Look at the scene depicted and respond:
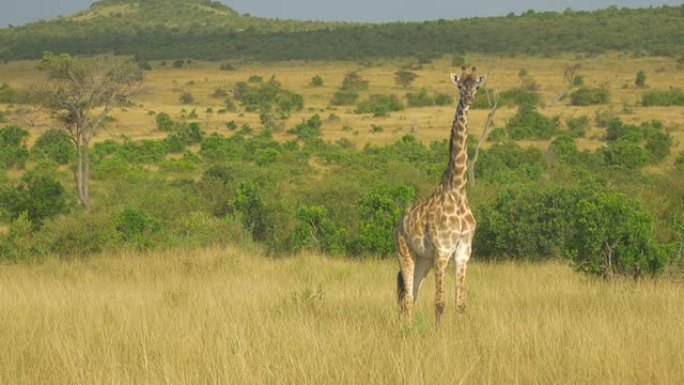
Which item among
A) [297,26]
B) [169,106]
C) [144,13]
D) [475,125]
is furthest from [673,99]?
[144,13]

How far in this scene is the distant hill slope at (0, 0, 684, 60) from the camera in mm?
85625

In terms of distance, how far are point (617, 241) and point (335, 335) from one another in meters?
5.28

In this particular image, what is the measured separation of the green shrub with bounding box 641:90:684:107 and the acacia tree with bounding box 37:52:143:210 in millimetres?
36497

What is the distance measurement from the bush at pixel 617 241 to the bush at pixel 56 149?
2568 cm

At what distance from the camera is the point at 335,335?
213 inches

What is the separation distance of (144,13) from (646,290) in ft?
459

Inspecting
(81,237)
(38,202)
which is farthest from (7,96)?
(81,237)

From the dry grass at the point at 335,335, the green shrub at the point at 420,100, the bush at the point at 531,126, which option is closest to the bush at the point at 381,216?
the dry grass at the point at 335,335

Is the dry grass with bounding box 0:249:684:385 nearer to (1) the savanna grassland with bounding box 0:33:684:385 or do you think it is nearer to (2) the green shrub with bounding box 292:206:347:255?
(1) the savanna grassland with bounding box 0:33:684:385

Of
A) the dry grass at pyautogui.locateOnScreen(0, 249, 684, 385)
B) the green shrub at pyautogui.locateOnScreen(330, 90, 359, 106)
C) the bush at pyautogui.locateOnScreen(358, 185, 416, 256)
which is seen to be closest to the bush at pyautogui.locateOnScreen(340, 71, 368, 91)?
the green shrub at pyautogui.locateOnScreen(330, 90, 359, 106)

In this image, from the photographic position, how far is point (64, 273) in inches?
435

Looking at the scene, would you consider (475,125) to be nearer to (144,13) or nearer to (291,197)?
(291,197)

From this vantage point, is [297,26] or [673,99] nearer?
[673,99]

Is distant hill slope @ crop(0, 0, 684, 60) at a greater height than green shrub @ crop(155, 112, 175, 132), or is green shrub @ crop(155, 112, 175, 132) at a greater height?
distant hill slope @ crop(0, 0, 684, 60)
